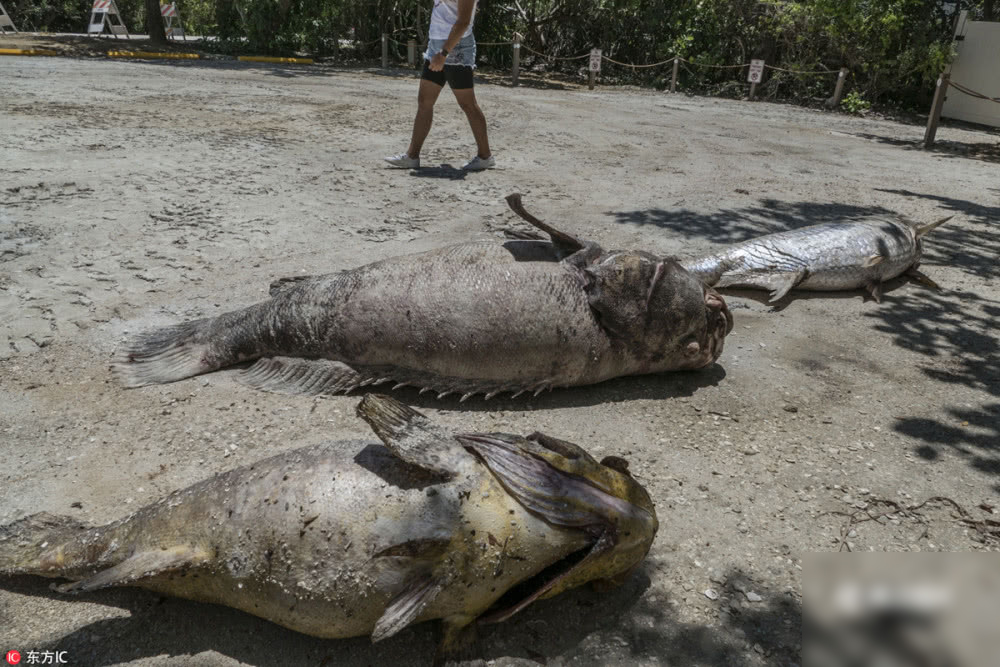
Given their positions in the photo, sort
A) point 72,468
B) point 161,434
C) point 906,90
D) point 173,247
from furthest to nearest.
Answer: point 906,90, point 173,247, point 161,434, point 72,468

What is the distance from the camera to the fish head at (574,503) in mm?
1990

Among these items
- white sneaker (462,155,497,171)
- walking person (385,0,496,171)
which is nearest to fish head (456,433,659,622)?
walking person (385,0,496,171)

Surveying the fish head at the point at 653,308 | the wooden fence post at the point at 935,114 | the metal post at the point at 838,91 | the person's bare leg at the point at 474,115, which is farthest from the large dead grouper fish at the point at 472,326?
the metal post at the point at 838,91

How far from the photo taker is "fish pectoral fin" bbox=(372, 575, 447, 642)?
5.92 ft

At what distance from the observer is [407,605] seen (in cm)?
185

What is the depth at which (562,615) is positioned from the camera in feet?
7.35

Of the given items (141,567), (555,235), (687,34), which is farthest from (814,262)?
(687,34)

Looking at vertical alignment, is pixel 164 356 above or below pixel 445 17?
below

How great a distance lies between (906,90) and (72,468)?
1958cm

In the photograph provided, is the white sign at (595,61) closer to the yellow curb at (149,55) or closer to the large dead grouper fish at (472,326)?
the yellow curb at (149,55)

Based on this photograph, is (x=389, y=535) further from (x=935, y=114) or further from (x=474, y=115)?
(x=935, y=114)

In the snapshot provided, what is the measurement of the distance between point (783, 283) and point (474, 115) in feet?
12.1

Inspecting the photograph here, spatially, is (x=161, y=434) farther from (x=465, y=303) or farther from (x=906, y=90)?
(x=906, y=90)

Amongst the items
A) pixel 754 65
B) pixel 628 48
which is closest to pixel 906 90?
pixel 754 65
